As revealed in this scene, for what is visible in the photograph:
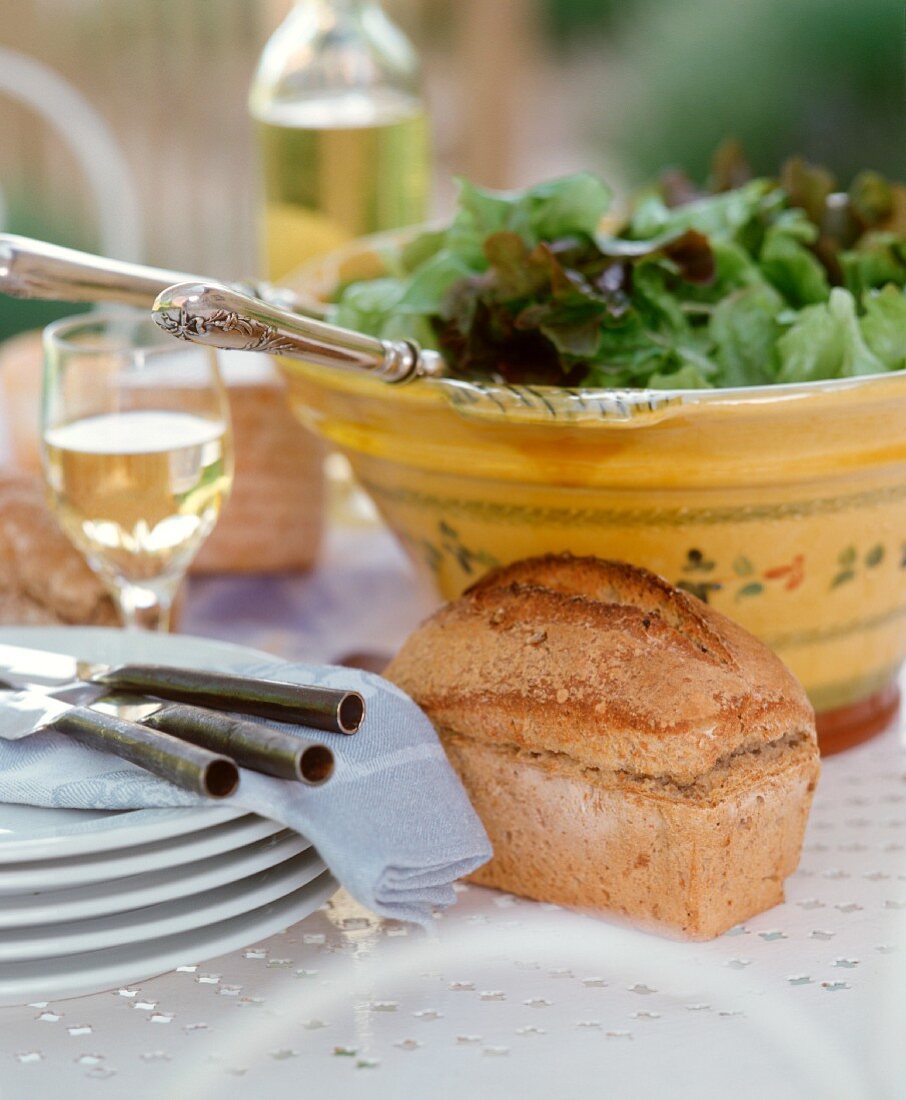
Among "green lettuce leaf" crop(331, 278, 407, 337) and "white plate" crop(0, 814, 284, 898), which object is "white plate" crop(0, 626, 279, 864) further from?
"green lettuce leaf" crop(331, 278, 407, 337)

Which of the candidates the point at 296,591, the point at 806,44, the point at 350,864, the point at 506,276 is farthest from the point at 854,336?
the point at 806,44

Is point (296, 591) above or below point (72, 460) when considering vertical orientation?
below

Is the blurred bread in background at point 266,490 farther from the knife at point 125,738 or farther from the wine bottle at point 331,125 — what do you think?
the knife at point 125,738

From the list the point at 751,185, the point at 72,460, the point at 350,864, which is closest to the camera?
the point at 350,864

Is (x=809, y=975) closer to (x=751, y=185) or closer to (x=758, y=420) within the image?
(x=758, y=420)

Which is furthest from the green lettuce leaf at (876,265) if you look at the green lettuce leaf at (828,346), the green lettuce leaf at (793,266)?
the green lettuce leaf at (828,346)

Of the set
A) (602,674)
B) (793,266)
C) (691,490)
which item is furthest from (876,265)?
(602,674)

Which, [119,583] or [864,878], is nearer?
[864,878]
